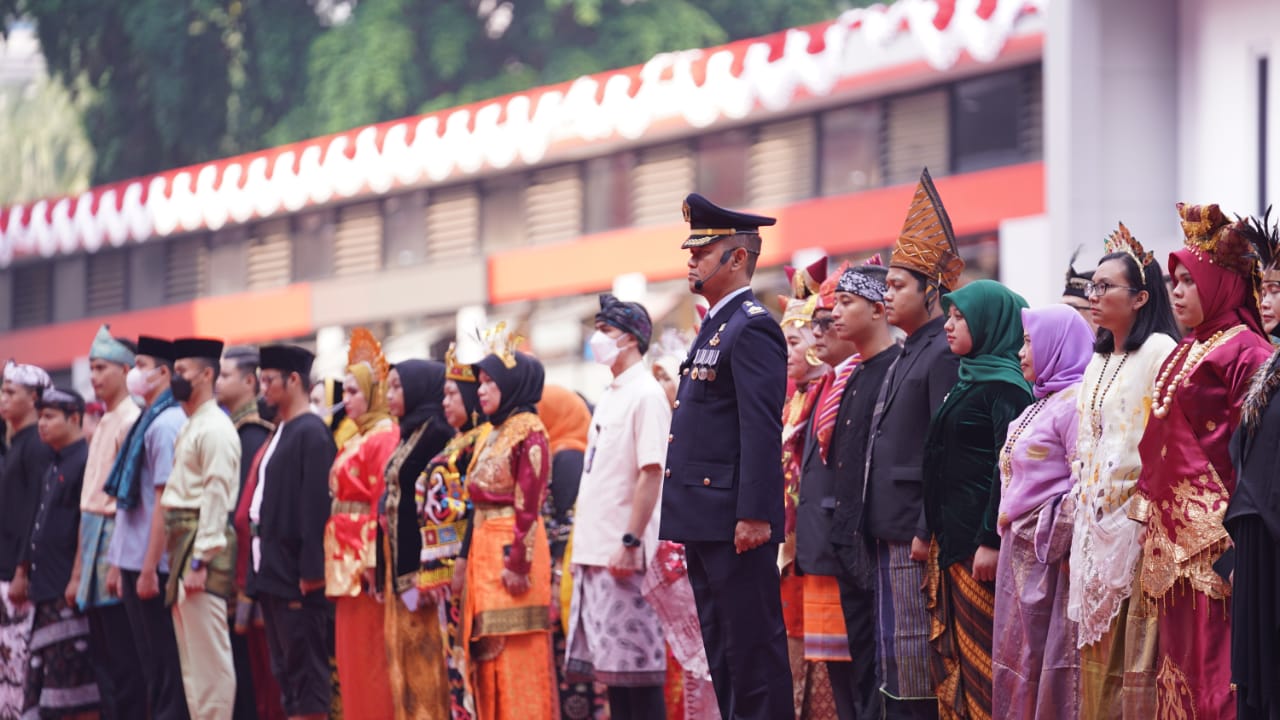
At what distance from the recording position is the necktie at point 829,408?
7.04m

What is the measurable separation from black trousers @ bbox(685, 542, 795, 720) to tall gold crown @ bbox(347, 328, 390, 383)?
142 inches

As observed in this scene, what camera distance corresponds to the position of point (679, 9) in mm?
32969

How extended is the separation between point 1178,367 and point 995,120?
11325mm

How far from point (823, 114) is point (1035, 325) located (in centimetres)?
1232

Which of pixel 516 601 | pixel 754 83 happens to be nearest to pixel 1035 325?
pixel 516 601

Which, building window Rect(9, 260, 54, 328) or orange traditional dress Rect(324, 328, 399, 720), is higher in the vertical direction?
building window Rect(9, 260, 54, 328)

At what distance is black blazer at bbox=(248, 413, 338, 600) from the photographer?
9023 mm

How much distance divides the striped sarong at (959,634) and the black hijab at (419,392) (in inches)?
128

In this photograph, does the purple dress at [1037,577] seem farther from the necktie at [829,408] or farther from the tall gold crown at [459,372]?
the tall gold crown at [459,372]

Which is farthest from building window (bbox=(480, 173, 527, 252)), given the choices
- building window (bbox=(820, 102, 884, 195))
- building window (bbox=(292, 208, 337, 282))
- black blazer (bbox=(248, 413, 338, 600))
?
black blazer (bbox=(248, 413, 338, 600))

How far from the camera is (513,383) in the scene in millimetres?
8328

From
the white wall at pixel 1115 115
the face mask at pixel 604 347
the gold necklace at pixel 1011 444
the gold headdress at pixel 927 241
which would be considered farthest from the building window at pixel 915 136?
the gold necklace at pixel 1011 444

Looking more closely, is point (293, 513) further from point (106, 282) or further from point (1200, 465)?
point (106, 282)

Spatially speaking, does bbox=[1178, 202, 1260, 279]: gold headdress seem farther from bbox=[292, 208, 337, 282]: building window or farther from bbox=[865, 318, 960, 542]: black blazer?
bbox=[292, 208, 337, 282]: building window
